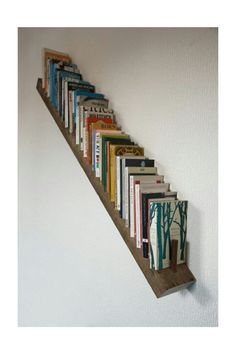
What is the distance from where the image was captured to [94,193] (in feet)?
5.79

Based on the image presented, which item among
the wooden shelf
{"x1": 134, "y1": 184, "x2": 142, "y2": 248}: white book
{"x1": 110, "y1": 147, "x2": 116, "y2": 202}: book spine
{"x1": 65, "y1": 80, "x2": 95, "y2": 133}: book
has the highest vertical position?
{"x1": 65, "y1": 80, "x2": 95, "y2": 133}: book

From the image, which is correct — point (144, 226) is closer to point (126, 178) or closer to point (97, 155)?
point (126, 178)

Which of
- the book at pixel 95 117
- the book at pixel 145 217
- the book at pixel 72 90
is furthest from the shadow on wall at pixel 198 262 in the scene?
the book at pixel 72 90

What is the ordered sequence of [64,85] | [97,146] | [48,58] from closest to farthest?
1. [97,146]
2. [64,85]
3. [48,58]

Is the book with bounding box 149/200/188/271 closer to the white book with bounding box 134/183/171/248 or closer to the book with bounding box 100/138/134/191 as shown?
the white book with bounding box 134/183/171/248

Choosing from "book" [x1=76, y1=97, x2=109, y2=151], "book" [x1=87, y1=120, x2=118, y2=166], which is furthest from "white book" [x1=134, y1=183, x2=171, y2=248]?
"book" [x1=76, y1=97, x2=109, y2=151]

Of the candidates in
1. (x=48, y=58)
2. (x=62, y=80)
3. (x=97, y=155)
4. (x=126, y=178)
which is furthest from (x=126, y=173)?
(x=48, y=58)

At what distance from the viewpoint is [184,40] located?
132 centimetres

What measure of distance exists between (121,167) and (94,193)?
440mm

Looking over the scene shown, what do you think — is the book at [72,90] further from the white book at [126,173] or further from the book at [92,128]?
the white book at [126,173]

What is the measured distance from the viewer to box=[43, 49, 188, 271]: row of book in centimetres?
121

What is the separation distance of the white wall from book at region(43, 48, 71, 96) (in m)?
0.06

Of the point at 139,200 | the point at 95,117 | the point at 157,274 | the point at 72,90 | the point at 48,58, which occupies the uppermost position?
the point at 48,58
